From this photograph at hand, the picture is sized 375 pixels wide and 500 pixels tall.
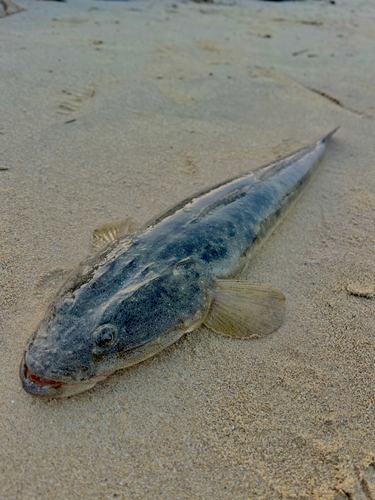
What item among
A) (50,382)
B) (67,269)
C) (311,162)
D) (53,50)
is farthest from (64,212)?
(53,50)

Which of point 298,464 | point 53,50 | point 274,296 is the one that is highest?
point 53,50

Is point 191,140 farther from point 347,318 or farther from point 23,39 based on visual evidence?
point 23,39

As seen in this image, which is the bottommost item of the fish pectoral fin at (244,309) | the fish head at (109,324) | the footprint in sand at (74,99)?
the fish pectoral fin at (244,309)

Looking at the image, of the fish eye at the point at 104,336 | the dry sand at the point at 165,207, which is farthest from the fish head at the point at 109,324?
the dry sand at the point at 165,207

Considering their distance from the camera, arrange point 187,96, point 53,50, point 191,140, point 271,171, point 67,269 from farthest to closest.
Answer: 1. point 53,50
2. point 187,96
3. point 191,140
4. point 271,171
5. point 67,269

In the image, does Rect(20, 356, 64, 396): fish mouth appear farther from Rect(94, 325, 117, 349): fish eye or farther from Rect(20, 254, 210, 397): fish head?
Rect(94, 325, 117, 349): fish eye

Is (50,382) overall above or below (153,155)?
below

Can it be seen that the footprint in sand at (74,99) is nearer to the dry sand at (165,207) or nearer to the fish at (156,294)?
the dry sand at (165,207)

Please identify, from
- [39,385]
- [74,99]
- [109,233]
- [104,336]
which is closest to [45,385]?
[39,385]
